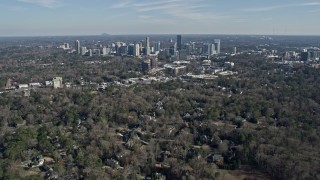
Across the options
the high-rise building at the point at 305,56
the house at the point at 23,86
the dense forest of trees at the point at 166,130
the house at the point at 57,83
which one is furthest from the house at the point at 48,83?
the high-rise building at the point at 305,56

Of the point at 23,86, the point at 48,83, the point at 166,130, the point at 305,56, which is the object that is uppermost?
the point at 305,56

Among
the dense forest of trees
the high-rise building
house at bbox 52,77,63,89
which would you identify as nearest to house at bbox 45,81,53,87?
house at bbox 52,77,63,89

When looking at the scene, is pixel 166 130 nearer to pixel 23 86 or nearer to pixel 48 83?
pixel 48 83

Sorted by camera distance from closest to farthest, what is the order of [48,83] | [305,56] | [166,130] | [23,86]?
[166,130]
[23,86]
[48,83]
[305,56]

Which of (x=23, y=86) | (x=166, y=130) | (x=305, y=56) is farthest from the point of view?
(x=305, y=56)

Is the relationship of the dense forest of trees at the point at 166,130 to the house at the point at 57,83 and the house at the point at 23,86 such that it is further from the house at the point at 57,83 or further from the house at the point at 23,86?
the house at the point at 23,86

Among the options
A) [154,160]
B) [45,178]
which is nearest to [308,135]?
[154,160]

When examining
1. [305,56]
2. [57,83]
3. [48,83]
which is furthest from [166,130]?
[305,56]

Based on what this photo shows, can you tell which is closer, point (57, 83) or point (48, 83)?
point (57, 83)

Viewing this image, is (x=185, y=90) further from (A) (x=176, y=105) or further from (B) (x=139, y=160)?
(B) (x=139, y=160)
